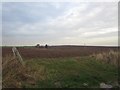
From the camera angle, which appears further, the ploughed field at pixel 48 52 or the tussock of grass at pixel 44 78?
the ploughed field at pixel 48 52

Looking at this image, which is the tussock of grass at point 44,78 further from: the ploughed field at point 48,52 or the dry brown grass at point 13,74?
the ploughed field at point 48,52

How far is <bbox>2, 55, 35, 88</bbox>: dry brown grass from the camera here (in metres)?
8.87

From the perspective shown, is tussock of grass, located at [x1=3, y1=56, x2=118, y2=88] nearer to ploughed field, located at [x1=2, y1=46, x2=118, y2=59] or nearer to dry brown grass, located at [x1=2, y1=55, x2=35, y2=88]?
dry brown grass, located at [x1=2, y1=55, x2=35, y2=88]

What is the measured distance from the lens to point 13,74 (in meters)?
9.48

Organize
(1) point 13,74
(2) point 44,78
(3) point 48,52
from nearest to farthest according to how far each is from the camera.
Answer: (1) point 13,74 < (2) point 44,78 < (3) point 48,52

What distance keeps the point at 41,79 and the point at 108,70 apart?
4.57 m

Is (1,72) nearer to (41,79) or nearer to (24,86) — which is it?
(24,86)

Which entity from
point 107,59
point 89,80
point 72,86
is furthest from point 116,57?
point 72,86


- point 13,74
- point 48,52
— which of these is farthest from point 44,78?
point 48,52

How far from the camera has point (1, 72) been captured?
9.05 metres

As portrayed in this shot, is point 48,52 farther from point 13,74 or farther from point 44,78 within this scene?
point 13,74

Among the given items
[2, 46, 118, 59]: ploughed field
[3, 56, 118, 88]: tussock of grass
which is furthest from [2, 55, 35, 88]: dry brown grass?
[2, 46, 118, 59]: ploughed field

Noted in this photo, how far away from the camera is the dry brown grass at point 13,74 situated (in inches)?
349

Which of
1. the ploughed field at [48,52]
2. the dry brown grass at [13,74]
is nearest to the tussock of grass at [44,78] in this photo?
the dry brown grass at [13,74]
